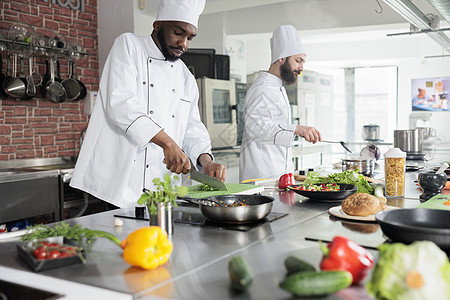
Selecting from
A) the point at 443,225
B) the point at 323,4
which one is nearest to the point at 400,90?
the point at 323,4

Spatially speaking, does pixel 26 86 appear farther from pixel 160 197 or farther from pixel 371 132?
pixel 371 132

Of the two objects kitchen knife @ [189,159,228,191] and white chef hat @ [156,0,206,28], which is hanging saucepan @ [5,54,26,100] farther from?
kitchen knife @ [189,159,228,191]

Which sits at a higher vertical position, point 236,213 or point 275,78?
point 275,78

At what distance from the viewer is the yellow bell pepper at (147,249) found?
115 cm

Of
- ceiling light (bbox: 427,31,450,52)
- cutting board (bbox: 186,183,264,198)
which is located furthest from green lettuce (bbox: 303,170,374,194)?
ceiling light (bbox: 427,31,450,52)

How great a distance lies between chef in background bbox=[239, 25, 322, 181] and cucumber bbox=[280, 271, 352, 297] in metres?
2.44

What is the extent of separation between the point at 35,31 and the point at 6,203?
1578 millimetres

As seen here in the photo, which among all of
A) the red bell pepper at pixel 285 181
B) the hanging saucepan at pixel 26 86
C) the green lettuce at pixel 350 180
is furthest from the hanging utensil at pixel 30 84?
the green lettuce at pixel 350 180

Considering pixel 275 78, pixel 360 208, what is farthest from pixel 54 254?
pixel 275 78

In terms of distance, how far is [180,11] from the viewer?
2307 mm

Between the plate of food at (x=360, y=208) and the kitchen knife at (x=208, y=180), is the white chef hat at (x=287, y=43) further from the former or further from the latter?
the plate of food at (x=360, y=208)

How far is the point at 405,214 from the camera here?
1.42m

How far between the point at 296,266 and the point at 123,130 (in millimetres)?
1439

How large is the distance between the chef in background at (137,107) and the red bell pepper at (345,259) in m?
1.24
